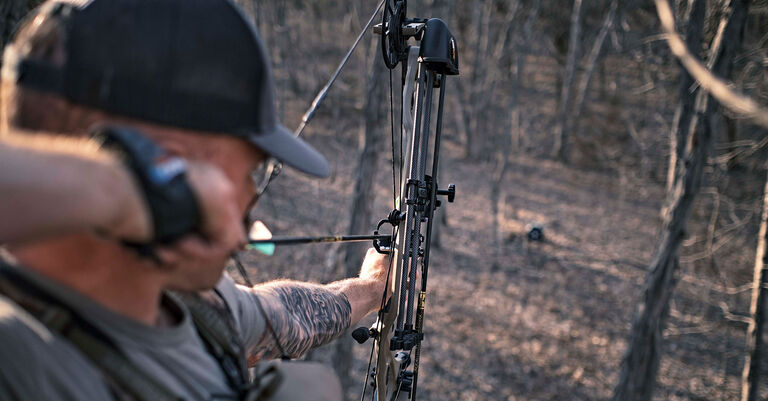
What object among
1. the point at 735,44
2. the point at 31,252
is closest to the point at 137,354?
the point at 31,252

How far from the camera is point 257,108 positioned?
110 cm

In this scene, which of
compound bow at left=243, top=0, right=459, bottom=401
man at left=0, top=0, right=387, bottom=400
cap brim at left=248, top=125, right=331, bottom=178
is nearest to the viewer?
man at left=0, top=0, right=387, bottom=400

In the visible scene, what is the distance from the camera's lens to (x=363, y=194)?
5.29 m

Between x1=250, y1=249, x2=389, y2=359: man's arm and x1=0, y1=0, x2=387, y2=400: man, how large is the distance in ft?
1.80

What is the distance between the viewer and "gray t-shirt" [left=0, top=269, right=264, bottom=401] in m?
0.90

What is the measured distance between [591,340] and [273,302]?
747cm

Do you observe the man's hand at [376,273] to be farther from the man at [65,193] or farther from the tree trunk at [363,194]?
the tree trunk at [363,194]

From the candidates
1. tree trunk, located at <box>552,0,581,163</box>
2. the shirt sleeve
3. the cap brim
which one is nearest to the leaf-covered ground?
tree trunk, located at <box>552,0,581,163</box>

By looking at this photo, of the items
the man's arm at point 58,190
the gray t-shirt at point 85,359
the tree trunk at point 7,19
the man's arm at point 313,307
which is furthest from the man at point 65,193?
the tree trunk at point 7,19

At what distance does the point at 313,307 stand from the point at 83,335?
96 cm

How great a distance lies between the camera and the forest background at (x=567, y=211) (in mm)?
4996

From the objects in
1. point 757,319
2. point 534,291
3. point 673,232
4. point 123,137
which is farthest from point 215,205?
point 534,291

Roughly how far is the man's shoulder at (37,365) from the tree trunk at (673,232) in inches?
176

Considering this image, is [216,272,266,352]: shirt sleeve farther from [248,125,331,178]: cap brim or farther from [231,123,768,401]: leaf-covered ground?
[231,123,768,401]: leaf-covered ground
